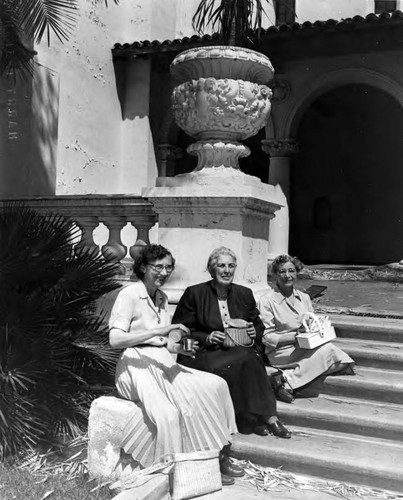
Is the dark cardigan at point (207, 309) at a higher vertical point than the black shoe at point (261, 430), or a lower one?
higher

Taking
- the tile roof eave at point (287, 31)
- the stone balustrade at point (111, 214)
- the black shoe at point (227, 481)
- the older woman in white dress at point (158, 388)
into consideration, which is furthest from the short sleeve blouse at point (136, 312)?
the tile roof eave at point (287, 31)

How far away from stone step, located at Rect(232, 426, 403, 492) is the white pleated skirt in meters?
0.30

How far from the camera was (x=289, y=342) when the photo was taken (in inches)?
165

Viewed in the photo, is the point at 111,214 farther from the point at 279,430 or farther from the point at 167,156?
the point at 167,156

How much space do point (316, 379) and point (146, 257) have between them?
1.62m

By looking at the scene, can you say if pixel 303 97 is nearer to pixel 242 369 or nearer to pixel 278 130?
pixel 278 130

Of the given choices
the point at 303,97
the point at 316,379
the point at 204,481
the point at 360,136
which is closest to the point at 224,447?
the point at 204,481

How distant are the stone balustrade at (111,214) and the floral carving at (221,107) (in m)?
0.84

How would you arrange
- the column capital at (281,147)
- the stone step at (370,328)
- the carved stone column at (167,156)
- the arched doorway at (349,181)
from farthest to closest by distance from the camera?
the arched doorway at (349,181) < the carved stone column at (167,156) < the column capital at (281,147) < the stone step at (370,328)

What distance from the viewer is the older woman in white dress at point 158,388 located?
321 cm

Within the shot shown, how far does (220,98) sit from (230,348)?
1790mm

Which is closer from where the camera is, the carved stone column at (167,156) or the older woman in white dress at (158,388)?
the older woman in white dress at (158,388)

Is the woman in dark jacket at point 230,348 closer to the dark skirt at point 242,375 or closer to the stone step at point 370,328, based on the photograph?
the dark skirt at point 242,375

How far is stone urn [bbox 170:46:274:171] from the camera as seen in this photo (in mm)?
4332
